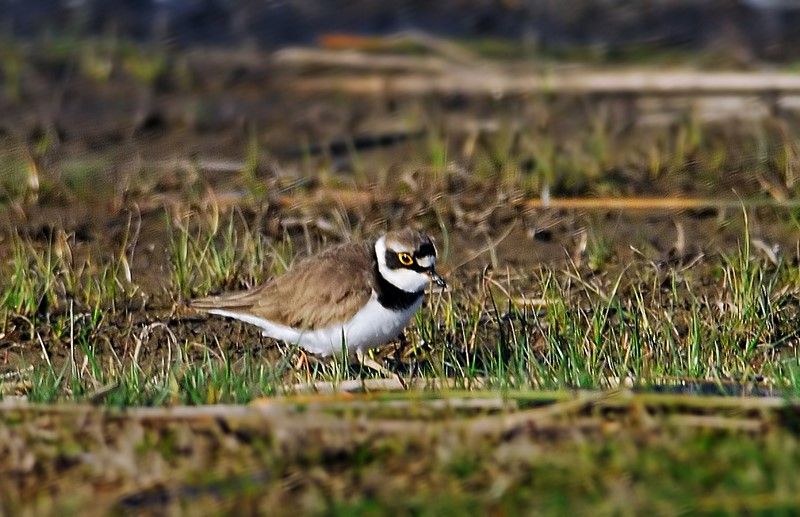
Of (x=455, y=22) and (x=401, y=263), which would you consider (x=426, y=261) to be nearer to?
(x=401, y=263)

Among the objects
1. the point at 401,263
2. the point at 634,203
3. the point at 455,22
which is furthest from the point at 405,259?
the point at 455,22

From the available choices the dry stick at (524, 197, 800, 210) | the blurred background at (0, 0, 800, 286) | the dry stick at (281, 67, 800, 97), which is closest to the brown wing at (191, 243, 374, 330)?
the blurred background at (0, 0, 800, 286)

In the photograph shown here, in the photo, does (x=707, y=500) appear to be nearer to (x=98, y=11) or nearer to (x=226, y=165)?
(x=226, y=165)

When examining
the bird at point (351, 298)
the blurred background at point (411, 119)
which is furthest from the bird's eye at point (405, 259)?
the blurred background at point (411, 119)

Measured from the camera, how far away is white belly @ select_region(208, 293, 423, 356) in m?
7.19

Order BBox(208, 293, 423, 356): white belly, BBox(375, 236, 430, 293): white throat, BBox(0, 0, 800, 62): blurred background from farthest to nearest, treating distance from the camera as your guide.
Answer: BBox(0, 0, 800, 62): blurred background, BBox(375, 236, 430, 293): white throat, BBox(208, 293, 423, 356): white belly

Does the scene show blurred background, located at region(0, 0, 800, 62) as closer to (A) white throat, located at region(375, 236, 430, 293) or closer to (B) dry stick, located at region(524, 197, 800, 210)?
(B) dry stick, located at region(524, 197, 800, 210)

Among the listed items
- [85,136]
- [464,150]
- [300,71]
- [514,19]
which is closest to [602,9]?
[514,19]

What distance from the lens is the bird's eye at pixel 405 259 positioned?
7367 mm

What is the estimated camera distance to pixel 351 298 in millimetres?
7430

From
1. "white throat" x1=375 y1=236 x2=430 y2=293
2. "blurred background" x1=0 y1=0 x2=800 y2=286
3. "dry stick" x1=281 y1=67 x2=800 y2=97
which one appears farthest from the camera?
"dry stick" x1=281 y1=67 x2=800 y2=97

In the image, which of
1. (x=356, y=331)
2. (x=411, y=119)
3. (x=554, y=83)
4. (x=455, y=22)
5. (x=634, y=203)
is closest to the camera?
(x=356, y=331)

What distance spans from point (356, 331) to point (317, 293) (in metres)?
0.33

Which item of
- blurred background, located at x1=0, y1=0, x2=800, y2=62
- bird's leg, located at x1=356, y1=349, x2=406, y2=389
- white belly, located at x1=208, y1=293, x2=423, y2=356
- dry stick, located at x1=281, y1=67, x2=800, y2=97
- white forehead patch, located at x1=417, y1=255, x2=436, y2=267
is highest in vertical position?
blurred background, located at x1=0, y1=0, x2=800, y2=62
